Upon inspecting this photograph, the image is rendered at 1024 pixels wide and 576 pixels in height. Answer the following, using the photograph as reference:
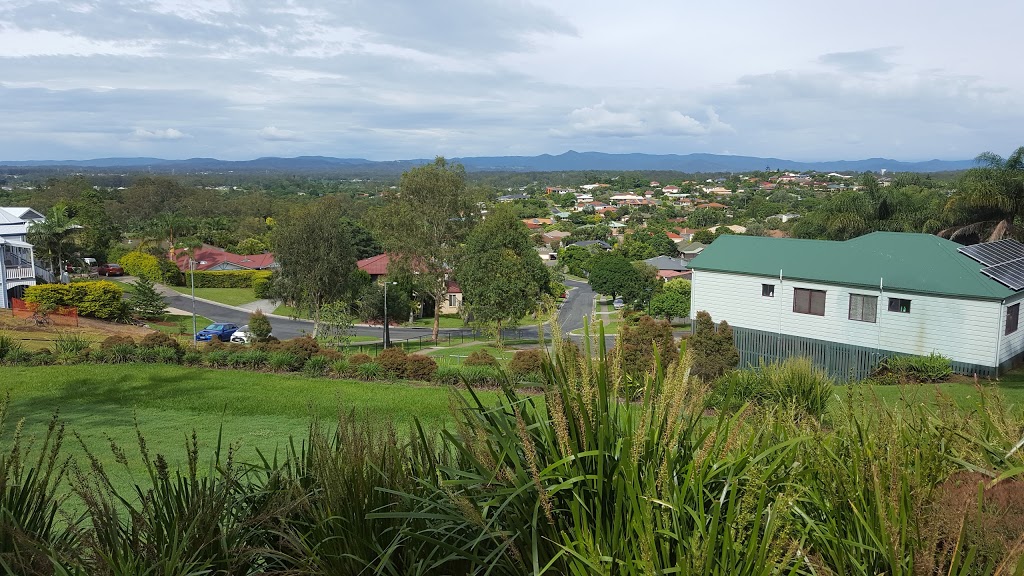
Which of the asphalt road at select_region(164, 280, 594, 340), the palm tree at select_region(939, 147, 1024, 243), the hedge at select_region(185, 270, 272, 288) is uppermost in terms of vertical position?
the palm tree at select_region(939, 147, 1024, 243)

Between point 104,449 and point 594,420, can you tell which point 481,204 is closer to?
point 104,449

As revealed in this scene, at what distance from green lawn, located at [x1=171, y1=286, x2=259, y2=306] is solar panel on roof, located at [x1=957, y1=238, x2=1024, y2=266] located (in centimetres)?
4168

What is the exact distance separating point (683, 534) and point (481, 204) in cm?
3531

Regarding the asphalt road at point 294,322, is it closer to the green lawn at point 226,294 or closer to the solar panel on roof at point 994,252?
the green lawn at point 226,294

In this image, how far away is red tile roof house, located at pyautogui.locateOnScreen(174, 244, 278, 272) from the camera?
186ft

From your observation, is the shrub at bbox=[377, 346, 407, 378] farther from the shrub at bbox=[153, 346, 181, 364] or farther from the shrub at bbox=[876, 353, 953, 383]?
the shrub at bbox=[876, 353, 953, 383]

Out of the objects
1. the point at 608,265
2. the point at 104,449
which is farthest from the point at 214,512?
the point at 608,265

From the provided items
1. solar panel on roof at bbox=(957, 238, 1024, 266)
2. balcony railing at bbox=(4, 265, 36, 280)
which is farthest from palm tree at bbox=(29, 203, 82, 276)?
solar panel on roof at bbox=(957, 238, 1024, 266)

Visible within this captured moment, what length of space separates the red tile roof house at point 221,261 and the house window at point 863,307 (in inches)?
1854

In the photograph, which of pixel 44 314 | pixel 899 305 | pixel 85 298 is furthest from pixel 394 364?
pixel 85 298

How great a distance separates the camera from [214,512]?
3.00 m

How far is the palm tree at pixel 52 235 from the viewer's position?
36206mm

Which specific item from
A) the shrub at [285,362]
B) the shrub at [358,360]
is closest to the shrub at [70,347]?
the shrub at [285,362]

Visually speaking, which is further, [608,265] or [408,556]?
[608,265]
